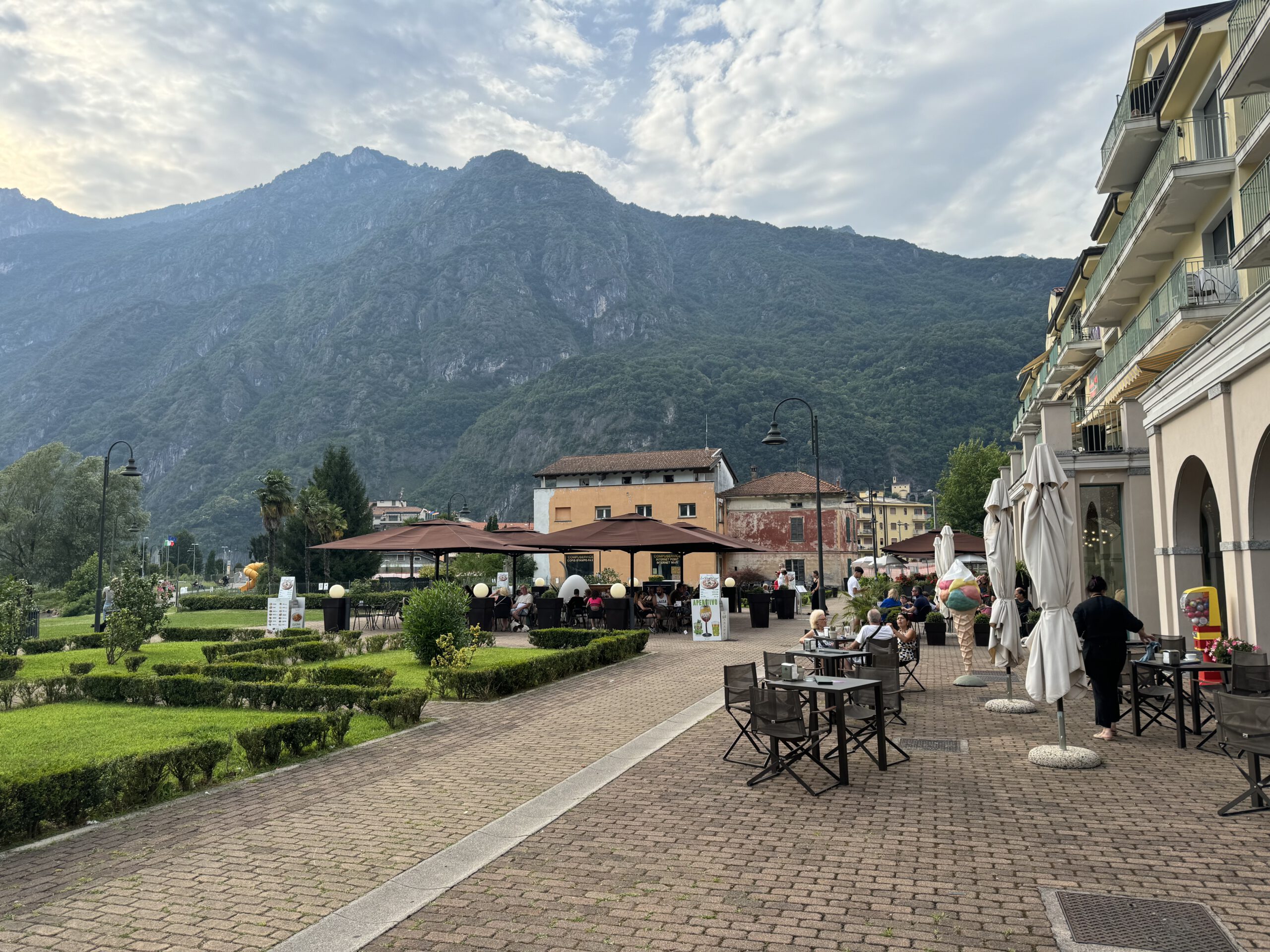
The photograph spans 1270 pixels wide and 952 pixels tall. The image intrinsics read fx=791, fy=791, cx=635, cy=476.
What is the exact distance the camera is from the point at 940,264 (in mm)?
158875

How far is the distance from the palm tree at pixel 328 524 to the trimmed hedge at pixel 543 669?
3959 centimetres

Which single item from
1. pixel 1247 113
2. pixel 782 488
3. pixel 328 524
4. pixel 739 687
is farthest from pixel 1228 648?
pixel 328 524

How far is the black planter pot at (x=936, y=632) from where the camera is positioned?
19203 millimetres

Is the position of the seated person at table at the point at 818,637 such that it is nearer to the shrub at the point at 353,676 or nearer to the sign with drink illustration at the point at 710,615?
the shrub at the point at 353,676

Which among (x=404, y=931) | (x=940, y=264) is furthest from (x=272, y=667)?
(x=940, y=264)

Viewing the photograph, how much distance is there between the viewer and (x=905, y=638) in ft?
42.3

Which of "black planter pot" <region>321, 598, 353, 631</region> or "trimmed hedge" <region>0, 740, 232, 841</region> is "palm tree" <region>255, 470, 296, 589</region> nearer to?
"black planter pot" <region>321, 598, 353, 631</region>

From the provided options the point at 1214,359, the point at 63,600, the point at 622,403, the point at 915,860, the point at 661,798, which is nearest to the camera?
the point at 915,860

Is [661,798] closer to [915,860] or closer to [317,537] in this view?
[915,860]

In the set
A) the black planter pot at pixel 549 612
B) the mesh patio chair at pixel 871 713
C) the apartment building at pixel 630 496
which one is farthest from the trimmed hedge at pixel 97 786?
the apartment building at pixel 630 496

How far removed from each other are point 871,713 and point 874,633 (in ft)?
11.5

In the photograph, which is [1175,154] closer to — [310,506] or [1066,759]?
Result: [1066,759]

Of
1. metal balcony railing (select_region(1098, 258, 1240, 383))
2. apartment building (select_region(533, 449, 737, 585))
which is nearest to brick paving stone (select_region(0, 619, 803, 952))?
metal balcony railing (select_region(1098, 258, 1240, 383))

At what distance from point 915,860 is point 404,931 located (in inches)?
126
